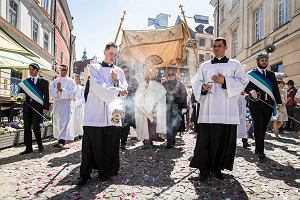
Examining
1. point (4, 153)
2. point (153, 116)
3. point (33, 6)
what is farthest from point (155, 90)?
point (33, 6)

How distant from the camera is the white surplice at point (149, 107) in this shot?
7508 millimetres

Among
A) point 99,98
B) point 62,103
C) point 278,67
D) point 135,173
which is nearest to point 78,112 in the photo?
point 62,103

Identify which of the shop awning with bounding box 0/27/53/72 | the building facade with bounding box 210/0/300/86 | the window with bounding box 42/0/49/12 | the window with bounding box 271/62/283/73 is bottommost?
the shop awning with bounding box 0/27/53/72

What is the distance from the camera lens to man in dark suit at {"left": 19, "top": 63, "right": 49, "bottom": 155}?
710 cm

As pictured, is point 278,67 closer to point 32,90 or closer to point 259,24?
point 259,24

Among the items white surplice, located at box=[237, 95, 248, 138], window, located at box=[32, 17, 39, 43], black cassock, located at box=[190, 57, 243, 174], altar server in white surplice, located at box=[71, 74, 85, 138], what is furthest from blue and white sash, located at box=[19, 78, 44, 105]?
window, located at box=[32, 17, 39, 43]

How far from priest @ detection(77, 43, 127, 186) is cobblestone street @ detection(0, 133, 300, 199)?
22 centimetres

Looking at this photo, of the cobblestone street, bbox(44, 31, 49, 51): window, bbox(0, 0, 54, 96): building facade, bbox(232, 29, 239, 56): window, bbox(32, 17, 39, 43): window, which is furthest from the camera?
bbox(232, 29, 239, 56): window

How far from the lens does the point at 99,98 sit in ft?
14.8

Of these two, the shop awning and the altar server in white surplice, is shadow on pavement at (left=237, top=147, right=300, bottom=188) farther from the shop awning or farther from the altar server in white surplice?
the altar server in white surplice

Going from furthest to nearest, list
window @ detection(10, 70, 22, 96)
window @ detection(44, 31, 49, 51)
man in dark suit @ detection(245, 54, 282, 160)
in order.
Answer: window @ detection(44, 31, 49, 51), window @ detection(10, 70, 22, 96), man in dark suit @ detection(245, 54, 282, 160)

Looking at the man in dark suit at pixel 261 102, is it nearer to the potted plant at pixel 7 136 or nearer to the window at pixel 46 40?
the potted plant at pixel 7 136

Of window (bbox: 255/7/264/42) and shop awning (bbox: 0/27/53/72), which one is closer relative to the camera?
shop awning (bbox: 0/27/53/72)

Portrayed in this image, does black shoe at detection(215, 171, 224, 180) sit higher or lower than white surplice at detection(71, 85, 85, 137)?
lower
